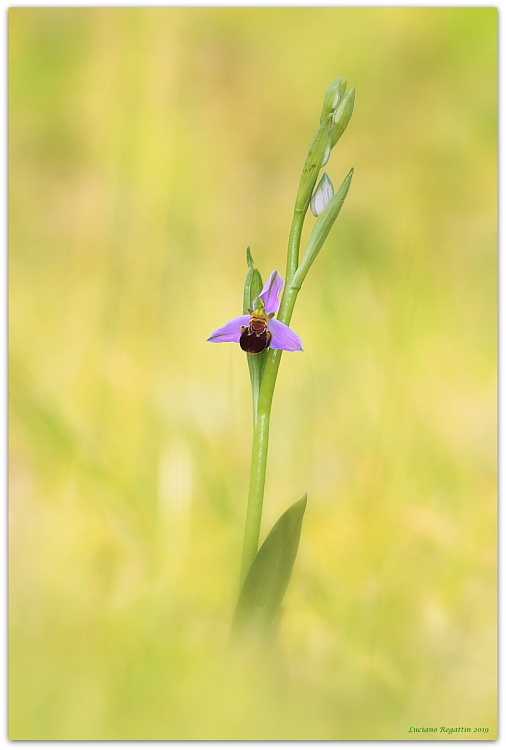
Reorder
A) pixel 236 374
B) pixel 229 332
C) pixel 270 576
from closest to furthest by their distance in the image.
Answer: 1. pixel 270 576
2. pixel 229 332
3. pixel 236 374

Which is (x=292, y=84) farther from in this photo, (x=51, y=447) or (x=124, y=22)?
(x=51, y=447)

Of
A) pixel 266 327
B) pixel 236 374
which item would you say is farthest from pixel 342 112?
pixel 236 374

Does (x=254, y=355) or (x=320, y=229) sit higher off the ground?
(x=320, y=229)

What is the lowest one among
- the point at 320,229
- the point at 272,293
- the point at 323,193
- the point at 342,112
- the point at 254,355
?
the point at 254,355

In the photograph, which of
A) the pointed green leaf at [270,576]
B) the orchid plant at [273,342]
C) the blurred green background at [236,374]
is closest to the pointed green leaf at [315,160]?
the orchid plant at [273,342]

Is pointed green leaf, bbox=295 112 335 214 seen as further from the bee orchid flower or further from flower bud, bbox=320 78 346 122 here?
the bee orchid flower

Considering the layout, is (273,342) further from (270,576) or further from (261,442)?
(270,576)

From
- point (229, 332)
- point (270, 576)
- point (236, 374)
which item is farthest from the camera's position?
point (236, 374)
